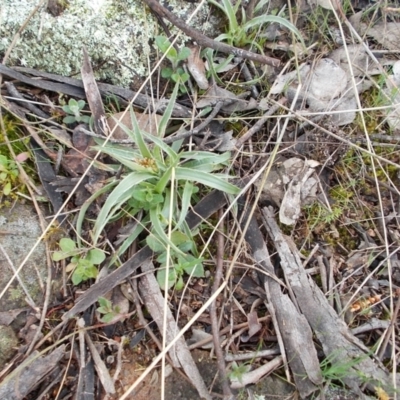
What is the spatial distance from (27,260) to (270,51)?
1.36m

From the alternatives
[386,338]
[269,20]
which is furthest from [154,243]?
[269,20]

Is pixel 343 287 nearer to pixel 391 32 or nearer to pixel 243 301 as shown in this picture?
pixel 243 301

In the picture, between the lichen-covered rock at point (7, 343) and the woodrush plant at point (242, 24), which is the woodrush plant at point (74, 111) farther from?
the lichen-covered rock at point (7, 343)

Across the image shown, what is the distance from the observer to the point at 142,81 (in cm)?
180

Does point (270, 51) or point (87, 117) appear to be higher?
point (270, 51)

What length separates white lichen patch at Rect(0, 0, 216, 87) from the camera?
167cm

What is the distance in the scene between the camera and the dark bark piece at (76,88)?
170 centimetres

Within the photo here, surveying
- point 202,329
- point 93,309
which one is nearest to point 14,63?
point 93,309

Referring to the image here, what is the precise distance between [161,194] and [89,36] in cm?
72

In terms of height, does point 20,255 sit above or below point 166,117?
below

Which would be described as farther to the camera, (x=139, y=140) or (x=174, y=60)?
(x=174, y=60)

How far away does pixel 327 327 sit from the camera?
5.18ft

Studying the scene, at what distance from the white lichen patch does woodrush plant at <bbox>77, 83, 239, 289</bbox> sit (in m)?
0.35

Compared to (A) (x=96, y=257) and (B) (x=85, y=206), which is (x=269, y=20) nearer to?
(B) (x=85, y=206)
